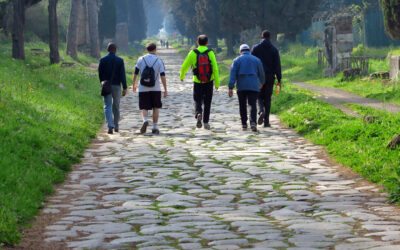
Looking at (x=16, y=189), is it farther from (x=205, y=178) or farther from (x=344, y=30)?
(x=344, y=30)

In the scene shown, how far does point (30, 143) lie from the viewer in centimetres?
983

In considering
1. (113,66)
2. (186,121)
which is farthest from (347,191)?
(186,121)

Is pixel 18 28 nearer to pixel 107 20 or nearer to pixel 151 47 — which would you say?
pixel 151 47

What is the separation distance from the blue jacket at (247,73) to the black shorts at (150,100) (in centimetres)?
146

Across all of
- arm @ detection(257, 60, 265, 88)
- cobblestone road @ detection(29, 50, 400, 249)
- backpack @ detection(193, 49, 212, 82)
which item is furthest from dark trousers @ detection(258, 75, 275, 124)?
cobblestone road @ detection(29, 50, 400, 249)

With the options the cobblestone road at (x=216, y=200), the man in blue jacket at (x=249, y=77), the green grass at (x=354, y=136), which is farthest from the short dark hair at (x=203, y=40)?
the green grass at (x=354, y=136)

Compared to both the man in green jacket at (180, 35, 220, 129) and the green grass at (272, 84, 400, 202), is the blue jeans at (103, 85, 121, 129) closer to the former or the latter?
the man in green jacket at (180, 35, 220, 129)

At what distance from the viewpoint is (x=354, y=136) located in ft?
35.9

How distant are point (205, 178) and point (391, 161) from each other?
234 cm

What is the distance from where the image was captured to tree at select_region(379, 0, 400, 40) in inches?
741

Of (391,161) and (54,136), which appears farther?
(54,136)

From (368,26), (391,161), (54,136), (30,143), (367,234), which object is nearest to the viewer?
(367,234)

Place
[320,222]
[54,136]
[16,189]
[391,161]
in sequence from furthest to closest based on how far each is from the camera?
[54,136], [391,161], [16,189], [320,222]

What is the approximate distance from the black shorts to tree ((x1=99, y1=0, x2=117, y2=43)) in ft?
155
